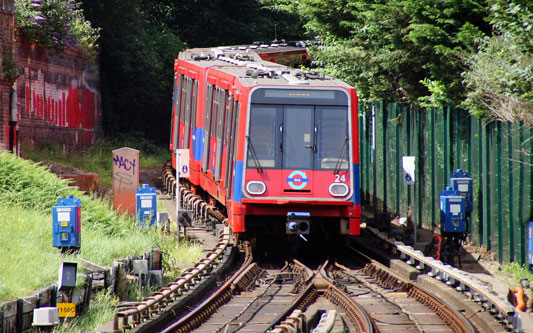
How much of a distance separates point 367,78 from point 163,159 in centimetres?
1564

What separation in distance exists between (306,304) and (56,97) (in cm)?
1957

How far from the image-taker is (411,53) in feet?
69.3

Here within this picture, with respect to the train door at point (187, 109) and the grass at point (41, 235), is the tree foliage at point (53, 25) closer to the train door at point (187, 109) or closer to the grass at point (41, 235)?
the train door at point (187, 109)

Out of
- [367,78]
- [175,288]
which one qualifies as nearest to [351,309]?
[175,288]

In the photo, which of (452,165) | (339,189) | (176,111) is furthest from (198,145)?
(339,189)

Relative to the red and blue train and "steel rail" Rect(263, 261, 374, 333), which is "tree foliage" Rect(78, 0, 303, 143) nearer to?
the red and blue train

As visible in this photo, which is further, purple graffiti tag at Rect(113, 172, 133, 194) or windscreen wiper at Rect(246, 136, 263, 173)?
purple graffiti tag at Rect(113, 172, 133, 194)

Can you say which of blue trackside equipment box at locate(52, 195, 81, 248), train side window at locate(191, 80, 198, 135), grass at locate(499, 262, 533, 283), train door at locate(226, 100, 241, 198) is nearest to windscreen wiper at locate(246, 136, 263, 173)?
train door at locate(226, 100, 241, 198)

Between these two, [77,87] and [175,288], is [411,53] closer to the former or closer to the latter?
[175,288]

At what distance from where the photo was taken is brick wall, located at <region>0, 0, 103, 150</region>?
27.6 metres

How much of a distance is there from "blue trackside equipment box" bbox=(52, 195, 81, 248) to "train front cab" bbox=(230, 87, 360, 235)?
352 centimetres

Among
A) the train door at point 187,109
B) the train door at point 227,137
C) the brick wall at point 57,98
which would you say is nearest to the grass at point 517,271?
the train door at point 227,137

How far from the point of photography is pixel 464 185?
670 inches

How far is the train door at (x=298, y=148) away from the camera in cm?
1585
